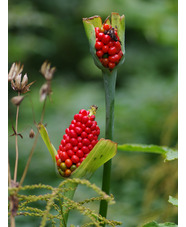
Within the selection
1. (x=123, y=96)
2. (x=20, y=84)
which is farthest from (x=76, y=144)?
(x=123, y=96)

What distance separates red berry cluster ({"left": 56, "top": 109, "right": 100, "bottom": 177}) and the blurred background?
628 mm

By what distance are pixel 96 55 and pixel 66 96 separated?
7.28ft

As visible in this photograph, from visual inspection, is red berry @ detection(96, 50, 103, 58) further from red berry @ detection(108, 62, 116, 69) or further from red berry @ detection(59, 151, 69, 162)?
red berry @ detection(59, 151, 69, 162)

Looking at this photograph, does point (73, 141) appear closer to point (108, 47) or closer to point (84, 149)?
point (84, 149)

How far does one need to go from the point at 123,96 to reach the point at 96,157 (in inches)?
73.0

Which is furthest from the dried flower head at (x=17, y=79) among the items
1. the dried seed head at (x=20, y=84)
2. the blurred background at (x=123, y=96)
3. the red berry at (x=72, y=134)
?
the blurred background at (x=123, y=96)

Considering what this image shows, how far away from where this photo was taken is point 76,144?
2.00 feet

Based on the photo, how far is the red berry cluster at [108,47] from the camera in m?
Answer: 0.62

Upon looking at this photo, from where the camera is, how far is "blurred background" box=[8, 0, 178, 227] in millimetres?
1469

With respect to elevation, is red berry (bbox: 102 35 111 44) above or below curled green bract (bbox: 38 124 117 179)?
above

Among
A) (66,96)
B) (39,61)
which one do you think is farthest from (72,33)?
(66,96)

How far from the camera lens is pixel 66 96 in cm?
283

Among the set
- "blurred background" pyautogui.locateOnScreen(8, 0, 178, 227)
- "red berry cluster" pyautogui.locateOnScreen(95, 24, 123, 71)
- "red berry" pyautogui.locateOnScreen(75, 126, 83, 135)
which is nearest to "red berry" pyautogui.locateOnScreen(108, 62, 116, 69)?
"red berry cluster" pyautogui.locateOnScreen(95, 24, 123, 71)
